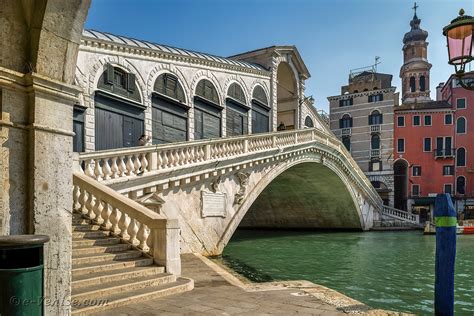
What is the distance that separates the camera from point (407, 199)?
106 feet

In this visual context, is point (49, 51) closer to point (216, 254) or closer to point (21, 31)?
point (21, 31)

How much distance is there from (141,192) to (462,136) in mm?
32937

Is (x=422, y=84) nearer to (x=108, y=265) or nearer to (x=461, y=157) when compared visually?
(x=461, y=157)

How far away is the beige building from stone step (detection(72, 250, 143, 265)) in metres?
30.6

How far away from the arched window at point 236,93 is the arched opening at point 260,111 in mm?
936

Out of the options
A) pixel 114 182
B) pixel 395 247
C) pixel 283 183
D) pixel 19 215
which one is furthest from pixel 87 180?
pixel 283 183

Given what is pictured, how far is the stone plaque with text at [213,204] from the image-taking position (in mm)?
10586

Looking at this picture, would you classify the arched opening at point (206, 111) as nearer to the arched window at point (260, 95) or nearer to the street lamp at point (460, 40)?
the arched window at point (260, 95)

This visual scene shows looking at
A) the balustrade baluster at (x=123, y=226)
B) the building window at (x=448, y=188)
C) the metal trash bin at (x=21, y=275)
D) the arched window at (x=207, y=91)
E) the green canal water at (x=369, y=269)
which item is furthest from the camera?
the building window at (x=448, y=188)

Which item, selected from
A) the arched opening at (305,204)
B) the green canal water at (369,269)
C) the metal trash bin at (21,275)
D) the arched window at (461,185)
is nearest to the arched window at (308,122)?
the arched opening at (305,204)

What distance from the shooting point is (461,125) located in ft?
106

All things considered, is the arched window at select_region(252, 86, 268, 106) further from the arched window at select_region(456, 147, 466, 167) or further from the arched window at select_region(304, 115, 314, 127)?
the arched window at select_region(456, 147, 466, 167)

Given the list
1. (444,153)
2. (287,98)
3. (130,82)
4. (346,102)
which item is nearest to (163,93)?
(130,82)

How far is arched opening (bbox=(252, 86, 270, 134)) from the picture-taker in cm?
1770
